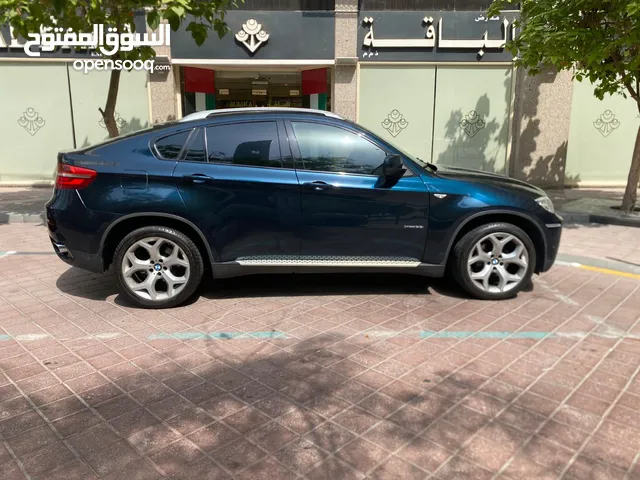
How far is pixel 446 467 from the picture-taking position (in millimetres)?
2518

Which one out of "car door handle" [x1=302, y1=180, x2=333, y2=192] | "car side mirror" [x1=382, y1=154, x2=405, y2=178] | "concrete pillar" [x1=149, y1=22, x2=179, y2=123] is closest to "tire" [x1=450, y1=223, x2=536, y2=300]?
"car side mirror" [x1=382, y1=154, x2=405, y2=178]

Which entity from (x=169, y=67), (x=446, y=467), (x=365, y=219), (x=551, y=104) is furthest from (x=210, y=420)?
(x=551, y=104)

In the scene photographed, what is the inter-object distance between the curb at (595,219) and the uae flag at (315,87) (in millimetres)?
6219

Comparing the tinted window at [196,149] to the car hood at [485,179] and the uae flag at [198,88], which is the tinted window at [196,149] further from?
the uae flag at [198,88]

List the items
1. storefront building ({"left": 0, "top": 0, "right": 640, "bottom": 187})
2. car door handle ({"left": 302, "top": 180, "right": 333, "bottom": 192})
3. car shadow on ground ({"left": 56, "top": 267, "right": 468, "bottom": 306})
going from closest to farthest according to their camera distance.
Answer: car door handle ({"left": 302, "top": 180, "right": 333, "bottom": 192}), car shadow on ground ({"left": 56, "top": 267, "right": 468, "bottom": 306}), storefront building ({"left": 0, "top": 0, "right": 640, "bottom": 187})

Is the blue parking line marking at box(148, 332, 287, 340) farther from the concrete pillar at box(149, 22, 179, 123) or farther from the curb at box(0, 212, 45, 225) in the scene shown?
the concrete pillar at box(149, 22, 179, 123)

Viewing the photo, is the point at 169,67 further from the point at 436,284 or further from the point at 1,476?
the point at 1,476

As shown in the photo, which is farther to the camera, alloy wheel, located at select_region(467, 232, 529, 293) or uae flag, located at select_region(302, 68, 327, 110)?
uae flag, located at select_region(302, 68, 327, 110)

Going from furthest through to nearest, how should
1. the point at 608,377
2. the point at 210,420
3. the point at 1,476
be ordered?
the point at 608,377
the point at 210,420
the point at 1,476

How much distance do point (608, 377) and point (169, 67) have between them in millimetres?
11302

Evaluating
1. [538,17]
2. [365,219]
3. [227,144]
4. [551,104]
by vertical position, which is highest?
[538,17]

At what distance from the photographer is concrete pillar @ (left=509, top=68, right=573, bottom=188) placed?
12.4 m

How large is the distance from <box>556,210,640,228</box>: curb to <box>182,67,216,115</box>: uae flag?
28.3ft

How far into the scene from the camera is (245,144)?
15.4 ft
